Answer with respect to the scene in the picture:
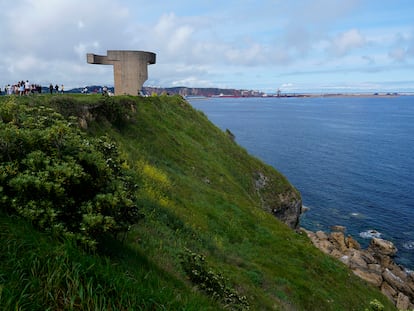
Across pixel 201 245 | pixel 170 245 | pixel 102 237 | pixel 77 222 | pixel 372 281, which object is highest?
pixel 77 222

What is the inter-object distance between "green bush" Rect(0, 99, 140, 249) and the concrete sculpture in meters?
35.9

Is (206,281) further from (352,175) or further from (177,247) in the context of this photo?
(352,175)

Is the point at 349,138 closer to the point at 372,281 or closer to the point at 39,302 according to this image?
the point at 372,281

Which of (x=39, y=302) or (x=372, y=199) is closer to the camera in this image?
(x=39, y=302)

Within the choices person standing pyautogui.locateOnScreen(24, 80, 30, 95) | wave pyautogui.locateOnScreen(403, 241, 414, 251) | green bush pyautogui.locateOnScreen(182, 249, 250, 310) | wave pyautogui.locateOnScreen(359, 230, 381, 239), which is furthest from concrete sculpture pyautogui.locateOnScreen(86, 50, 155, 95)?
wave pyautogui.locateOnScreen(403, 241, 414, 251)

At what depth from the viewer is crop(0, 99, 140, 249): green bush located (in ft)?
22.3

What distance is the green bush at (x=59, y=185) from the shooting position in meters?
6.79

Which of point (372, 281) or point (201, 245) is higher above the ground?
point (201, 245)

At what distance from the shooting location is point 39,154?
722 centimetres

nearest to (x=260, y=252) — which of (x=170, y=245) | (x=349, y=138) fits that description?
(x=170, y=245)

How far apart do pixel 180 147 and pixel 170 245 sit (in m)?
22.4

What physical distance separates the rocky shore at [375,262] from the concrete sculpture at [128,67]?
31740 millimetres

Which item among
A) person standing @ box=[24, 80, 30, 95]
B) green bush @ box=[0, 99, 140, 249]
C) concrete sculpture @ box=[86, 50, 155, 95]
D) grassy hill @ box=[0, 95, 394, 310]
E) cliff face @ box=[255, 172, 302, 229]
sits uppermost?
concrete sculpture @ box=[86, 50, 155, 95]

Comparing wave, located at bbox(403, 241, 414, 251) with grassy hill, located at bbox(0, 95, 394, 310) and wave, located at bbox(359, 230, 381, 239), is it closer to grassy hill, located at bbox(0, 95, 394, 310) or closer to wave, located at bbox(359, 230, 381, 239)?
wave, located at bbox(359, 230, 381, 239)
